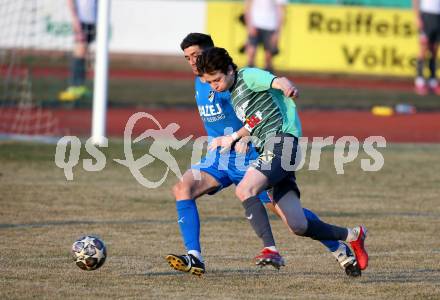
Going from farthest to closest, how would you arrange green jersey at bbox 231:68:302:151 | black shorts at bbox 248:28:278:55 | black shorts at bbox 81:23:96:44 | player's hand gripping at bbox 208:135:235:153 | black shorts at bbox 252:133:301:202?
black shorts at bbox 248:28:278:55, black shorts at bbox 81:23:96:44, player's hand gripping at bbox 208:135:235:153, green jersey at bbox 231:68:302:151, black shorts at bbox 252:133:301:202

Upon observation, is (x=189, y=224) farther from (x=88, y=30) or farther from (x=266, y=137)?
(x=88, y=30)

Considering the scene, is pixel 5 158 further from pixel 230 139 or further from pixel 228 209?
pixel 230 139

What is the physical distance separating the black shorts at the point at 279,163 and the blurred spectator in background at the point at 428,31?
16657 mm

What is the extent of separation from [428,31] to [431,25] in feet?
0.65

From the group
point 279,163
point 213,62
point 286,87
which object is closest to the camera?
point 286,87

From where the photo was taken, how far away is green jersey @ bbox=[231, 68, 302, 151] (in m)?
8.09

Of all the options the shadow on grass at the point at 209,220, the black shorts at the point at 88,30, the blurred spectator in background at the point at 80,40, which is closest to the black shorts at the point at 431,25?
the blurred spectator in background at the point at 80,40

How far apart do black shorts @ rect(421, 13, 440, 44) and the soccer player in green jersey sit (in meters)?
16.8

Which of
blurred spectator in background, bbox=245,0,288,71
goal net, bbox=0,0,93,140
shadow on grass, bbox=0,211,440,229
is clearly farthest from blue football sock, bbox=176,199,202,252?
blurred spectator in background, bbox=245,0,288,71

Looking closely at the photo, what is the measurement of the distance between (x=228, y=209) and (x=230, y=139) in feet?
12.2

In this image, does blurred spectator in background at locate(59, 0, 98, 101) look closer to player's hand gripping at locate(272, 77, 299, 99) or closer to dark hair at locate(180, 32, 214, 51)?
dark hair at locate(180, 32, 214, 51)

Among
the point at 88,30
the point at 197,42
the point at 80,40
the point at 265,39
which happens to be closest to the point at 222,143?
the point at 197,42

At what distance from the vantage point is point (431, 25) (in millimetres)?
24438

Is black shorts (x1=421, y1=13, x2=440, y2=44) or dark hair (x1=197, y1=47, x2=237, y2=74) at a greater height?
black shorts (x1=421, y1=13, x2=440, y2=44)
